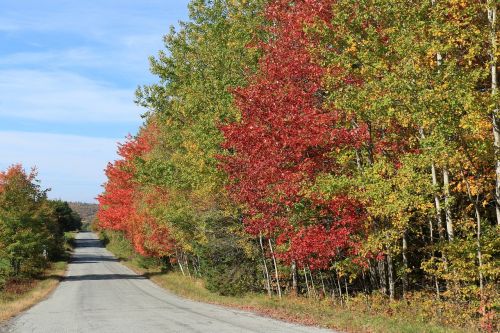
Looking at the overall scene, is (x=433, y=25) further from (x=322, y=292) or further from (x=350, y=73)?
(x=322, y=292)

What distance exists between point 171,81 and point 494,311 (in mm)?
23185

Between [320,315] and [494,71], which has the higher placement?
[494,71]

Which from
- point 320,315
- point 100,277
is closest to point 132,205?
point 100,277

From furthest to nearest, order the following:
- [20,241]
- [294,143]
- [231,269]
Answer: [20,241] → [231,269] → [294,143]

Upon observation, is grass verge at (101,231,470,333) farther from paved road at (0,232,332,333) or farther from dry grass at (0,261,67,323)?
dry grass at (0,261,67,323)

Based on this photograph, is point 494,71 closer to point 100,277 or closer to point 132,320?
point 132,320

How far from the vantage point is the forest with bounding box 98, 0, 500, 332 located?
12625 millimetres

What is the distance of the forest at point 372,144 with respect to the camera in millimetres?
12625

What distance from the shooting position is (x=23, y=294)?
33062 mm

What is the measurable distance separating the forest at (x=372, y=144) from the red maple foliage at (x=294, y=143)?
54 millimetres

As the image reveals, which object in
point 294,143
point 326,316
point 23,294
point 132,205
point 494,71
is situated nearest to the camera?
point 494,71

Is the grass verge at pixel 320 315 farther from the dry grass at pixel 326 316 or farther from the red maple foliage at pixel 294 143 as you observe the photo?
the red maple foliage at pixel 294 143

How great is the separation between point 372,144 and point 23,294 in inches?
1066

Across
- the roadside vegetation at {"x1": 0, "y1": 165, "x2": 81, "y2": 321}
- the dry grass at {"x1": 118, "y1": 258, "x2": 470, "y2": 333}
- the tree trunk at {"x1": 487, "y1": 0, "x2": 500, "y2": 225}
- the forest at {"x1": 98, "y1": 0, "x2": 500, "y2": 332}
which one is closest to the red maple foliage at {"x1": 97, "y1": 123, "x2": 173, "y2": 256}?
the roadside vegetation at {"x1": 0, "y1": 165, "x2": 81, "y2": 321}
